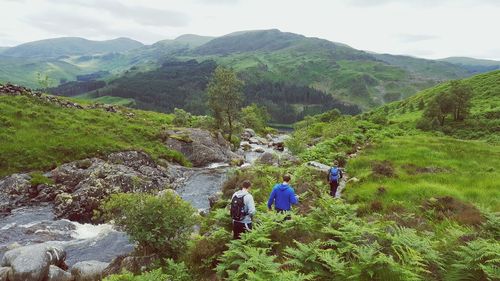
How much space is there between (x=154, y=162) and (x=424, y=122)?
5040 cm

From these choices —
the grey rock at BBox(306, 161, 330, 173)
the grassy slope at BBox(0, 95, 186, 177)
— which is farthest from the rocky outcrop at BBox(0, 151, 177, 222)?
the grey rock at BBox(306, 161, 330, 173)

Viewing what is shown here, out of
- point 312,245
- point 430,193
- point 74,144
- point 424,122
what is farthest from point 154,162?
point 424,122

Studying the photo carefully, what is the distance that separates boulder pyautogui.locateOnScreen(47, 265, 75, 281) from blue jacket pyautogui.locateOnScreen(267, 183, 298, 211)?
12.3 metres

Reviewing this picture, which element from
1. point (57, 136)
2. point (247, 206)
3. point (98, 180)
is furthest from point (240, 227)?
point (57, 136)

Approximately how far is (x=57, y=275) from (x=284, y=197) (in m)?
13.5

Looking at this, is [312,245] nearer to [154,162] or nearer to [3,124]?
[154,162]

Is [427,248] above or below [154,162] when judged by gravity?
above

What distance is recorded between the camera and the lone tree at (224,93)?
72.8 m

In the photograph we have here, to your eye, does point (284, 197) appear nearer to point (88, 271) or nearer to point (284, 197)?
point (284, 197)

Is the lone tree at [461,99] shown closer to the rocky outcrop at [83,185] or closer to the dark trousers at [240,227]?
the rocky outcrop at [83,185]

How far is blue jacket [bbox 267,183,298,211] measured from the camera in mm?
16500

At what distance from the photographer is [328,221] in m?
15.0

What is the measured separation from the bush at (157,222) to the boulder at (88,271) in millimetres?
3043

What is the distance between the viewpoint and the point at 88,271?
1995cm
